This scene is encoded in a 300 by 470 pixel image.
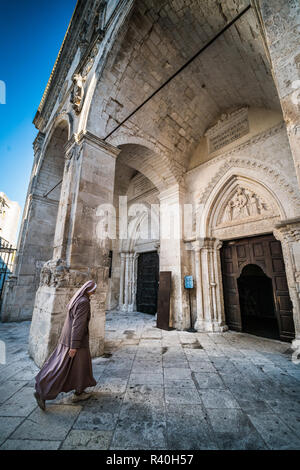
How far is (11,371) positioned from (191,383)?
8.79ft

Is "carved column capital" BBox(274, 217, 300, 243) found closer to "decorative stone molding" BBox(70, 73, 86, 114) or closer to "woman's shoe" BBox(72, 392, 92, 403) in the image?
"woman's shoe" BBox(72, 392, 92, 403)

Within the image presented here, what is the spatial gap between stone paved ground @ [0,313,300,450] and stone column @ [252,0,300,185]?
2.35 metres

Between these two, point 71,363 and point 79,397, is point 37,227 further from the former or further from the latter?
point 79,397

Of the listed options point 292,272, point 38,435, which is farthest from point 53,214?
point 292,272

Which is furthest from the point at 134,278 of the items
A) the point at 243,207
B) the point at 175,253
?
the point at 243,207

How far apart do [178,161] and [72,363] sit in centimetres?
631

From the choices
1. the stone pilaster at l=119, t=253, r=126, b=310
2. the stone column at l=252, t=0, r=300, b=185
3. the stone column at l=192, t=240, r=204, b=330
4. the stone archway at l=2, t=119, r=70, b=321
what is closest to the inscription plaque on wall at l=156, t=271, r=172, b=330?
the stone column at l=192, t=240, r=204, b=330

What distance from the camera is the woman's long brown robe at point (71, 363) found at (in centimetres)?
196

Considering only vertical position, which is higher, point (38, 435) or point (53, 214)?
point (53, 214)

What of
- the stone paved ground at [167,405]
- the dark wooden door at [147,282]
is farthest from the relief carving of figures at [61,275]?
the dark wooden door at [147,282]

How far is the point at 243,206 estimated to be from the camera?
519 centimetres

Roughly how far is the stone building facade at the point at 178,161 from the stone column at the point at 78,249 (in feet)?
0.08

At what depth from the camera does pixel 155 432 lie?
1.60 m
